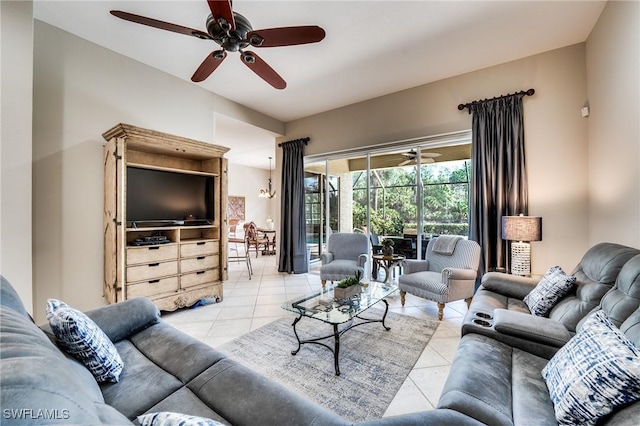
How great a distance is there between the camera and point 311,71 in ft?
11.7

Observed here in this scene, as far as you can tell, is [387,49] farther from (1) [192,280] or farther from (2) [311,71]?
(1) [192,280]

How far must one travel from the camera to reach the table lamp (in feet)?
9.22

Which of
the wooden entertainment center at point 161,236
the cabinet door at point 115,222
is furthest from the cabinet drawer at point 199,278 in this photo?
the cabinet door at point 115,222

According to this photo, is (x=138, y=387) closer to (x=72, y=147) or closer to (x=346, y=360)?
(x=346, y=360)

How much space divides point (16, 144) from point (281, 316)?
2845mm

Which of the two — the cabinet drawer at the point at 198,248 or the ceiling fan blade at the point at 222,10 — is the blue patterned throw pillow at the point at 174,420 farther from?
the cabinet drawer at the point at 198,248

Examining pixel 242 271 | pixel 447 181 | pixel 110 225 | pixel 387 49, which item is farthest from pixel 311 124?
pixel 110 225

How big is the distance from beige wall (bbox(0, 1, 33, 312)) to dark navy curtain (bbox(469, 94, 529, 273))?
15.5 ft

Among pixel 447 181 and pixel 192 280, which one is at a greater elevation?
pixel 447 181

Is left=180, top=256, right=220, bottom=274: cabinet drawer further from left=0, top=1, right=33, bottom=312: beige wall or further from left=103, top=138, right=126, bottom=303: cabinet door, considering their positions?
left=0, top=1, right=33, bottom=312: beige wall

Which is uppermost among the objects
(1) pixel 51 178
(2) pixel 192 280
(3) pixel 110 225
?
(1) pixel 51 178

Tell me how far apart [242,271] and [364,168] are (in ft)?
11.0

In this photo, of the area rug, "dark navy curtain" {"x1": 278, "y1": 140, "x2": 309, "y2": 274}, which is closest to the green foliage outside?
"dark navy curtain" {"x1": 278, "y1": 140, "x2": 309, "y2": 274}

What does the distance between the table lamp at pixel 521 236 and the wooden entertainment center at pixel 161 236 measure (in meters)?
3.63
